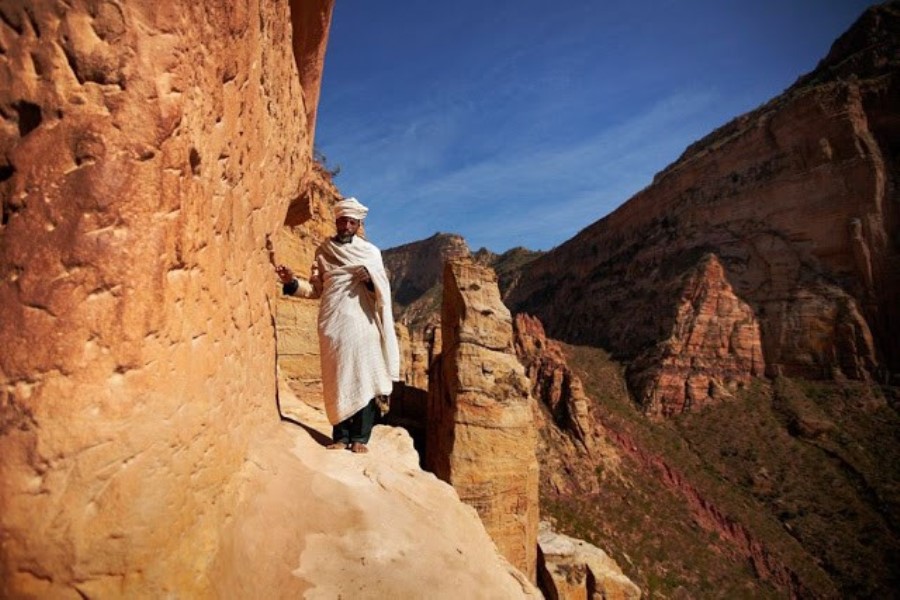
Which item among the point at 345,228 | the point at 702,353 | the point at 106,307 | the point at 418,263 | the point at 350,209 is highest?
the point at 418,263

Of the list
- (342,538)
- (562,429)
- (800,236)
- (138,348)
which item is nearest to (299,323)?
(342,538)

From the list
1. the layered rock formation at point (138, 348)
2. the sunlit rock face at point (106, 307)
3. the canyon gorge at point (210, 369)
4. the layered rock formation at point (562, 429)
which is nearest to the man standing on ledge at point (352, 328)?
the canyon gorge at point (210, 369)

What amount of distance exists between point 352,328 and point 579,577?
30.4ft

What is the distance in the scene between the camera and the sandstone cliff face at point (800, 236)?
3694 cm

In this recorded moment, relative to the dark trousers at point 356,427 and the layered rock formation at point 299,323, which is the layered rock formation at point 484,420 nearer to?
the layered rock formation at point 299,323

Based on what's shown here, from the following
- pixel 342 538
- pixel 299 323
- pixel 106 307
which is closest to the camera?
pixel 106 307

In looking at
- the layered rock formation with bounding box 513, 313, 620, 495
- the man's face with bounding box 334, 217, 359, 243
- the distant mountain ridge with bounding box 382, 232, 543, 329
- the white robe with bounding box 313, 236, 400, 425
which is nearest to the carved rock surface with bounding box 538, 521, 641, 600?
the white robe with bounding box 313, 236, 400, 425

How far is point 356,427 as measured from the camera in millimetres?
4332

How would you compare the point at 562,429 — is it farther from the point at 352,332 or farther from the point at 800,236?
the point at 352,332

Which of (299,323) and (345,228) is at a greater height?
(345,228)

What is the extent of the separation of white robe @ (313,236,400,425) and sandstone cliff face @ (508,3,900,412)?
3840 centimetres

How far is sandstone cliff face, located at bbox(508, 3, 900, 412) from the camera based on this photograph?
121ft

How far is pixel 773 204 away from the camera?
4166cm

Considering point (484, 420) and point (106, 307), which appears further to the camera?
point (484, 420)
